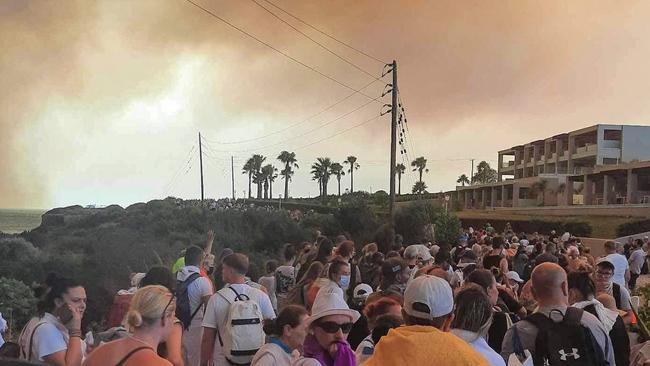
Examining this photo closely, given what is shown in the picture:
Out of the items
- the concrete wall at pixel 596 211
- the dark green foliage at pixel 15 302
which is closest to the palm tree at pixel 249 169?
the dark green foliage at pixel 15 302

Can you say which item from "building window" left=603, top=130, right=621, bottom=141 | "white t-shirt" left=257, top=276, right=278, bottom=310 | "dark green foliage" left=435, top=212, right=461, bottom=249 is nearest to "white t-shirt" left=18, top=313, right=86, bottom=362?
"white t-shirt" left=257, top=276, right=278, bottom=310

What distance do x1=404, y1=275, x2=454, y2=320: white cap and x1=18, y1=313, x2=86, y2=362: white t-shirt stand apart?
90.9 inches

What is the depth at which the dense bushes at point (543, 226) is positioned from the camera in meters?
37.3

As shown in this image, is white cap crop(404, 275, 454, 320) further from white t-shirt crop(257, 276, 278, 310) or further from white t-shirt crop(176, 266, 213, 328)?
white t-shirt crop(257, 276, 278, 310)

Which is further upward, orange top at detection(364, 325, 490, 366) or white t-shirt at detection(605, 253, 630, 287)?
orange top at detection(364, 325, 490, 366)

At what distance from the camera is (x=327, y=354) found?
355 centimetres

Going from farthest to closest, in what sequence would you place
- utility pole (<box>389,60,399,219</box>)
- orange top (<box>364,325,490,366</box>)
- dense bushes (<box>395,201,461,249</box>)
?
dense bushes (<box>395,201,461,249</box>) < utility pole (<box>389,60,399,219</box>) < orange top (<box>364,325,490,366</box>)

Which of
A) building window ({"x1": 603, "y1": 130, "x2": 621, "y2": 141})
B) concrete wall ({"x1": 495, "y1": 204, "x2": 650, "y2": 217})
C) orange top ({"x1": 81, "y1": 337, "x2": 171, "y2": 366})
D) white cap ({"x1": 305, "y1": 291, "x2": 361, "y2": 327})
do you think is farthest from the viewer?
building window ({"x1": 603, "y1": 130, "x2": 621, "y2": 141})

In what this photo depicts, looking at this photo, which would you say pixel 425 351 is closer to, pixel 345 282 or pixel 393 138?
pixel 345 282

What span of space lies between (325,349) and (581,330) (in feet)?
5.00

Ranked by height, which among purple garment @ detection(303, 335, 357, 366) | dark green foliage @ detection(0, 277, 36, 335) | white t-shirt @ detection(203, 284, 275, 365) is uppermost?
purple garment @ detection(303, 335, 357, 366)

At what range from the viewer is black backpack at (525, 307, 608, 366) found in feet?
12.2

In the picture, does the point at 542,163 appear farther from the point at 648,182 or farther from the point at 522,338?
the point at 522,338

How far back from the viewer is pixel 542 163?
246 ft
